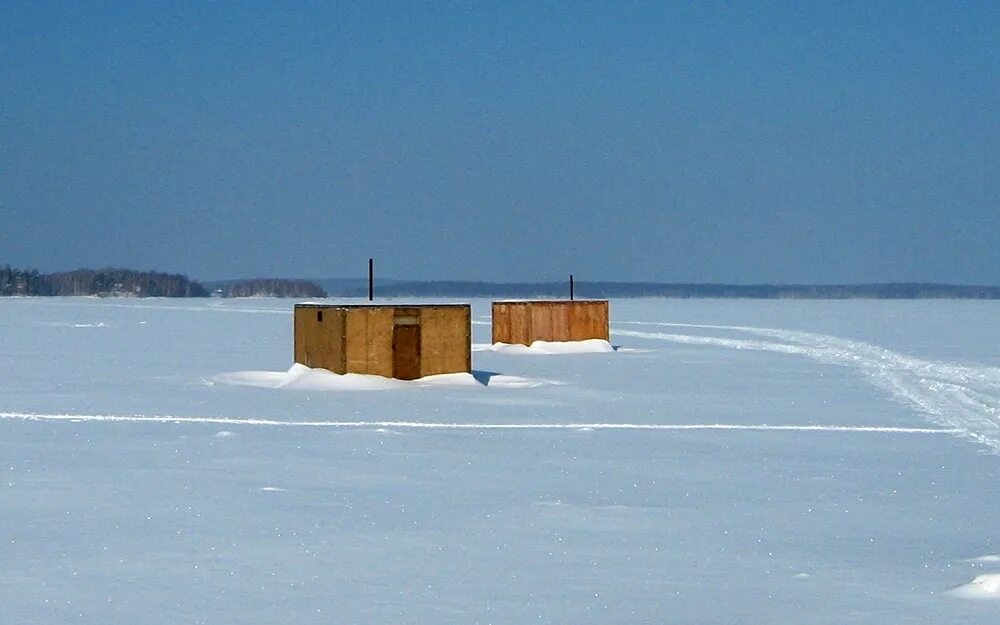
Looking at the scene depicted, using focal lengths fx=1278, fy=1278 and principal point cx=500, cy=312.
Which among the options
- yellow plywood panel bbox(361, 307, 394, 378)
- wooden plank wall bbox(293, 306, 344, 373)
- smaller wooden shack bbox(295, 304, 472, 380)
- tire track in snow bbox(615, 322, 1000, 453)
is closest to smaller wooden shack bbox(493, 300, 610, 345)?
tire track in snow bbox(615, 322, 1000, 453)

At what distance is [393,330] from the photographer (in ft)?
64.3

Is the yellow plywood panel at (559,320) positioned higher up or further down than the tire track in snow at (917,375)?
higher up

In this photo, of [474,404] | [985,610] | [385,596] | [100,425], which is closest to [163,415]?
[100,425]

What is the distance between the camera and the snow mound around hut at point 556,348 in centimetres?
2906

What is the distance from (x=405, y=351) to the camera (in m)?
19.8

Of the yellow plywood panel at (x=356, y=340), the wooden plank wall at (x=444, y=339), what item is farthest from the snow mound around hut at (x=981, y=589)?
the wooden plank wall at (x=444, y=339)

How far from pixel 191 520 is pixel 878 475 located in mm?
5771

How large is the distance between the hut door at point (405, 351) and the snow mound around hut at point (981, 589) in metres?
13.6

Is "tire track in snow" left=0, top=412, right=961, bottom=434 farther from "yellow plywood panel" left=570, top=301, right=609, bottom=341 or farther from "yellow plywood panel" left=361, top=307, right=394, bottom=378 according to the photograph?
"yellow plywood panel" left=570, top=301, right=609, bottom=341

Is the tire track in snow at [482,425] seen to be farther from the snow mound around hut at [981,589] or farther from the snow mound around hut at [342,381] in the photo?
the snow mound around hut at [981,589]

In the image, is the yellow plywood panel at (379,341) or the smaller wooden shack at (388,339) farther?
the yellow plywood panel at (379,341)

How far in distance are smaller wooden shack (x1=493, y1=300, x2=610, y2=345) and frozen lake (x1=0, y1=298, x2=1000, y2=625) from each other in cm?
895

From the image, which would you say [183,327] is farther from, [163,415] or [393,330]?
[163,415]

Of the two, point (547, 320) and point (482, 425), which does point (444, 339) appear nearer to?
point (482, 425)
